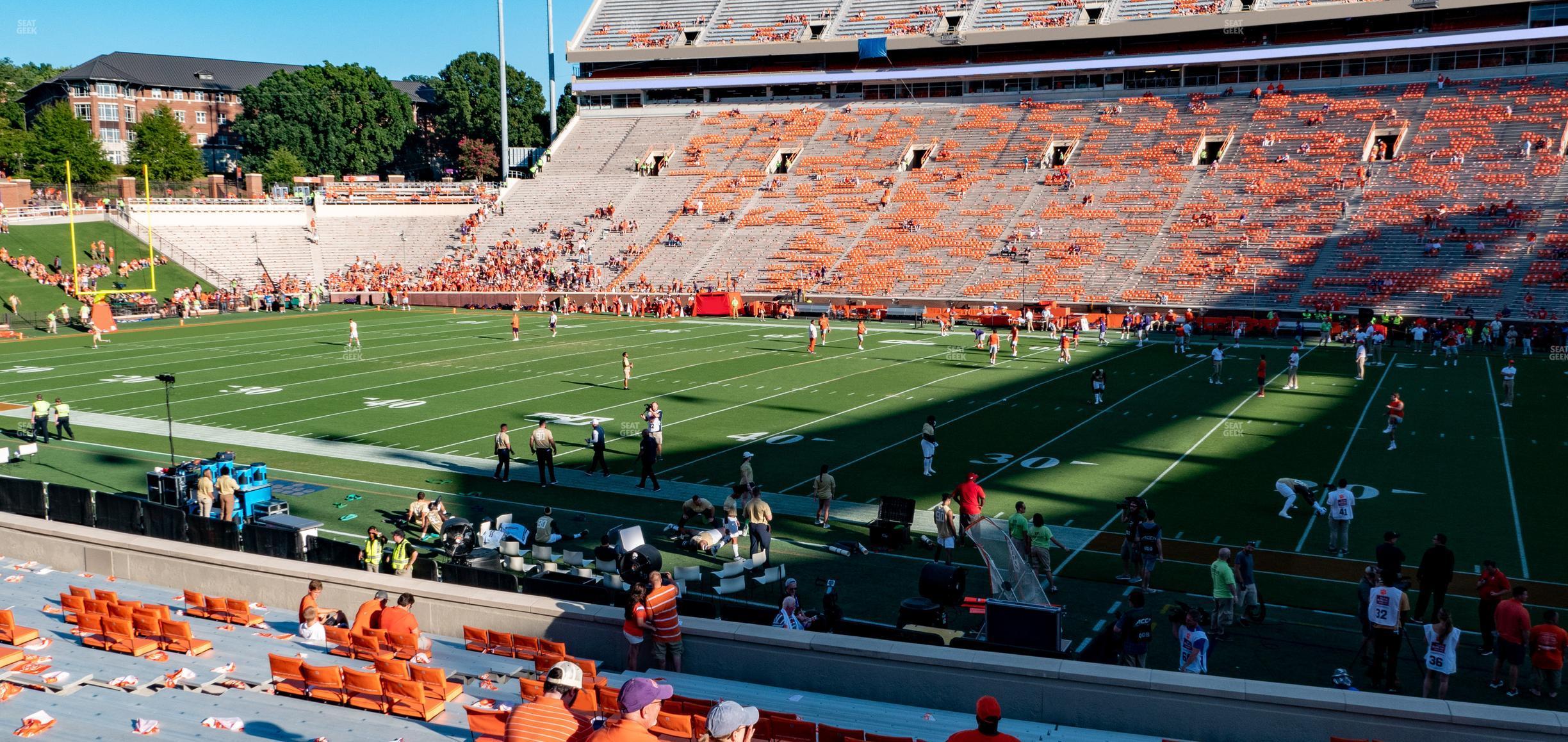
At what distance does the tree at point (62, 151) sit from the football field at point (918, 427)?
4491 cm

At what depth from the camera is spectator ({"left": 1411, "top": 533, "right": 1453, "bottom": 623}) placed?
14.1m

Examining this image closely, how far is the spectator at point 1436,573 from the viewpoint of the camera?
14062 millimetres

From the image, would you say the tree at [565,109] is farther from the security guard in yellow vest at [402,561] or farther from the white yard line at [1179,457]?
the security guard in yellow vest at [402,561]

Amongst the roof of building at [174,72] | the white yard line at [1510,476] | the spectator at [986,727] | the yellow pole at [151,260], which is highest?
the roof of building at [174,72]

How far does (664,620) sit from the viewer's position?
36.2 feet

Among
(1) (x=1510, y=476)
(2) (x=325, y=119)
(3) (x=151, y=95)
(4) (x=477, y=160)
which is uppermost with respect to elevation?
(3) (x=151, y=95)

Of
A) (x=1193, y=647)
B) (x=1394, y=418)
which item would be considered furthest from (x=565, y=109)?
(x=1193, y=647)

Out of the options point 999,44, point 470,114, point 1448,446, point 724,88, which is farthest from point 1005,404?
point 470,114

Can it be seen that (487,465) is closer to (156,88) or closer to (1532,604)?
(1532,604)

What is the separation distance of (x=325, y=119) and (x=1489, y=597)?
310 ft

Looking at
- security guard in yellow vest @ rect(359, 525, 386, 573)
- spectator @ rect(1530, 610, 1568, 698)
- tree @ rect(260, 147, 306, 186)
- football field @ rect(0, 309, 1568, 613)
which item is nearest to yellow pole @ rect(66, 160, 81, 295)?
football field @ rect(0, 309, 1568, 613)

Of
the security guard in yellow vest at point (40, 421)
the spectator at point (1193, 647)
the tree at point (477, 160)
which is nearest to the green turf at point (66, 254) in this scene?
the security guard in yellow vest at point (40, 421)

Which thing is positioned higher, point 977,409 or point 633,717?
point 633,717

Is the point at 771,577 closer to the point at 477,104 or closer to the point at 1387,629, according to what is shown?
the point at 1387,629
